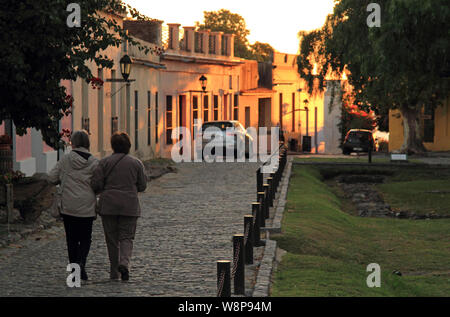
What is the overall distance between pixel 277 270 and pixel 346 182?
17564 mm

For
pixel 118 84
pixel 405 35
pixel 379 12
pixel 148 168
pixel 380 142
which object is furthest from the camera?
pixel 380 142

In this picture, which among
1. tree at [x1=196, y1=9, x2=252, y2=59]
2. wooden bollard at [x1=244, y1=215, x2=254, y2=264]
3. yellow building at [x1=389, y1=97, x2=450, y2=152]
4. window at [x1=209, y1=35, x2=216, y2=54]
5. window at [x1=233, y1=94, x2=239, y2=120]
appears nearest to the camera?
wooden bollard at [x1=244, y1=215, x2=254, y2=264]

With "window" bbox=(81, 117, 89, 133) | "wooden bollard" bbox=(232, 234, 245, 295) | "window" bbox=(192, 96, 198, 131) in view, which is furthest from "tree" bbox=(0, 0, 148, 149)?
"window" bbox=(192, 96, 198, 131)

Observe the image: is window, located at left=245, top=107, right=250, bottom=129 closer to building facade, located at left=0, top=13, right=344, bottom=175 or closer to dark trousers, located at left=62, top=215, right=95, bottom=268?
building facade, located at left=0, top=13, right=344, bottom=175

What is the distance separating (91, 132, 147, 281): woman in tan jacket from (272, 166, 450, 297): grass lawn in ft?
5.09

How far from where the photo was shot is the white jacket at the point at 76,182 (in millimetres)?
9344

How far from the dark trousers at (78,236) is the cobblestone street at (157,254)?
0.87 feet

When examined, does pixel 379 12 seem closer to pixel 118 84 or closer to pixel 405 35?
pixel 405 35

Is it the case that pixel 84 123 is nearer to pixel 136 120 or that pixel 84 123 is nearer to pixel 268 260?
pixel 136 120

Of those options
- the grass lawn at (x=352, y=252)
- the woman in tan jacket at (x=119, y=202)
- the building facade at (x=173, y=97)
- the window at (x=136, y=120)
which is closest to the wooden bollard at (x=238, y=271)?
the grass lawn at (x=352, y=252)

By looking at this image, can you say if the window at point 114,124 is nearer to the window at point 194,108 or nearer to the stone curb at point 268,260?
the stone curb at point 268,260

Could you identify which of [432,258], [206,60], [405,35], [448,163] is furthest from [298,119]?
[432,258]

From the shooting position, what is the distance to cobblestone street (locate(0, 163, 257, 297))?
355 inches

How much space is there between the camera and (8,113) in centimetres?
1241
